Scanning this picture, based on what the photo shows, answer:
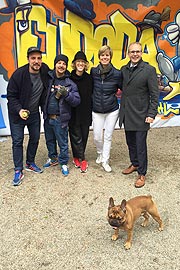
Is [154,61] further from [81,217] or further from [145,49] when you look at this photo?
[81,217]

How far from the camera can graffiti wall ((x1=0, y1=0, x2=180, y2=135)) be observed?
5082 millimetres

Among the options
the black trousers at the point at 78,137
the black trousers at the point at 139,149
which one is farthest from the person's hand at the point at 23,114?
the black trousers at the point at 139,149

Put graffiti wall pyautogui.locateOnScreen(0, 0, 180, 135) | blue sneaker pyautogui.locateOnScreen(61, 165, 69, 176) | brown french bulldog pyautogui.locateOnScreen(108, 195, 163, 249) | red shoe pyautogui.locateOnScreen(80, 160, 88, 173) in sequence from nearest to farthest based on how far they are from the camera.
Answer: brown french bulldog pyautogui.locateOnScreen(108, 195, 163, 249) → blue sneaker pyautogui.locateOnScreen(61, 165, 69, 176) → red shoe pyautogui.locateOnScreen(80, 160, 88, 173) → graffiti wall pyautogui.locateOnScreen(0, 0, 180, 135)

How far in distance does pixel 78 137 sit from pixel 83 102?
50cm

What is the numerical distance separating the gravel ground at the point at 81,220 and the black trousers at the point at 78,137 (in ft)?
0.89

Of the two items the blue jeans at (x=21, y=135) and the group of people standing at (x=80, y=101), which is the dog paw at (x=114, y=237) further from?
the blue jeans at (x=21, y=135)

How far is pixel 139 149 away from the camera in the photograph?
371 cm

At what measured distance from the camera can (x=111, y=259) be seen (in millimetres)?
2588

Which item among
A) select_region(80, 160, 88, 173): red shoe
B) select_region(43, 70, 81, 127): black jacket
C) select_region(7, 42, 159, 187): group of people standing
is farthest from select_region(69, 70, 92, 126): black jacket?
select_region(80, 160, 88, 173): red shoe

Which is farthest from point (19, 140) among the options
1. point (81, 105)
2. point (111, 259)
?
point (111, 259)

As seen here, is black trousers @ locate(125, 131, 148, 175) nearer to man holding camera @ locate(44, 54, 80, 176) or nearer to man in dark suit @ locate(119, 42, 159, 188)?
man in dark suit @ locate(119, 42, 159, 188)

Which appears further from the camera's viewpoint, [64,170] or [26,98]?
[64,170]

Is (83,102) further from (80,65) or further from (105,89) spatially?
(80,65)

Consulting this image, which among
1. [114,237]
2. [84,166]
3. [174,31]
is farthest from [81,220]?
[174,31]
